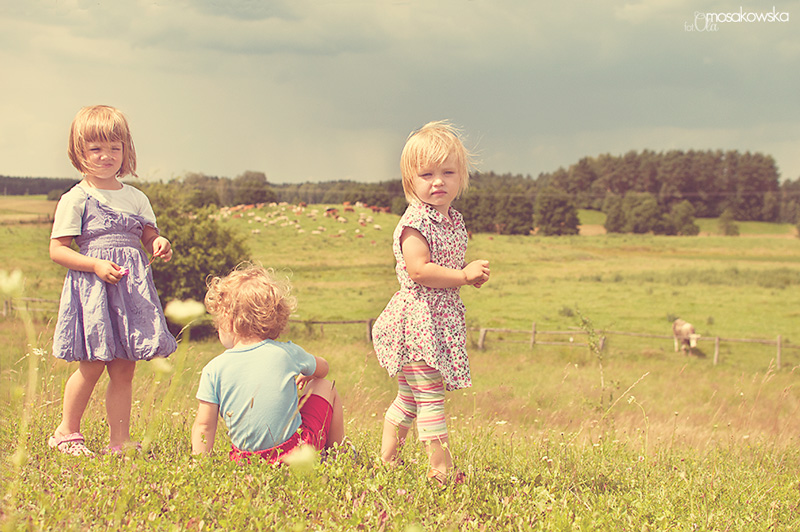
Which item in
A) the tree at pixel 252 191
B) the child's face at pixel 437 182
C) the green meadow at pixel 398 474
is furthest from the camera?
the tree at pixel 252 191

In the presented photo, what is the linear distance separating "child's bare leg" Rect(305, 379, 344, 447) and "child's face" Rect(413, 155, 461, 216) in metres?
1.13

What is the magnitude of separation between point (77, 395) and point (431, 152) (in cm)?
239

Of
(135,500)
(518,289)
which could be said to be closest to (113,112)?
(135,500)

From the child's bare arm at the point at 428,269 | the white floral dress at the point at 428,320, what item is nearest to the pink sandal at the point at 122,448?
the white floral dress at the point at 428,320

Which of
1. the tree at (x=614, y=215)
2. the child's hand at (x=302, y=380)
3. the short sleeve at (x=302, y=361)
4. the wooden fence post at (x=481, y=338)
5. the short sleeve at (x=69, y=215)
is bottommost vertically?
the wooden fence post at (x=481, y=338)

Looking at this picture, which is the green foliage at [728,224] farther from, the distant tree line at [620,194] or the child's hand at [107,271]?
the child's hand at [107,271]

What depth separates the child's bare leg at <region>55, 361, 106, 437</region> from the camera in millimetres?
3371

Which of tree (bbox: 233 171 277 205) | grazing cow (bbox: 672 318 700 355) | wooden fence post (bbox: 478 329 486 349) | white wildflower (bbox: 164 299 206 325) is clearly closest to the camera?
white wildflower (bbox: 164 299 206 325)

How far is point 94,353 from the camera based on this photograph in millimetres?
3371

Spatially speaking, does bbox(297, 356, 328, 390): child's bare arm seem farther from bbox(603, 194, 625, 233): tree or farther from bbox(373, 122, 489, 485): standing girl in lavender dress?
bbox(603, 194, 625, 233): tree

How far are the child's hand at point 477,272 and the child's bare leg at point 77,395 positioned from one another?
2184 mm

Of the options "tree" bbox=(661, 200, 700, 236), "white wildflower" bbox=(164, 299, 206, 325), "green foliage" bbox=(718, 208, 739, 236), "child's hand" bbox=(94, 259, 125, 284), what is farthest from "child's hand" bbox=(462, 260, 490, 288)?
"green foliage" bbox=(718, 208, 739, 236)

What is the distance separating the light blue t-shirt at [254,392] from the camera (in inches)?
113

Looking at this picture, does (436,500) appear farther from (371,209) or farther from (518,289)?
(371,209)
